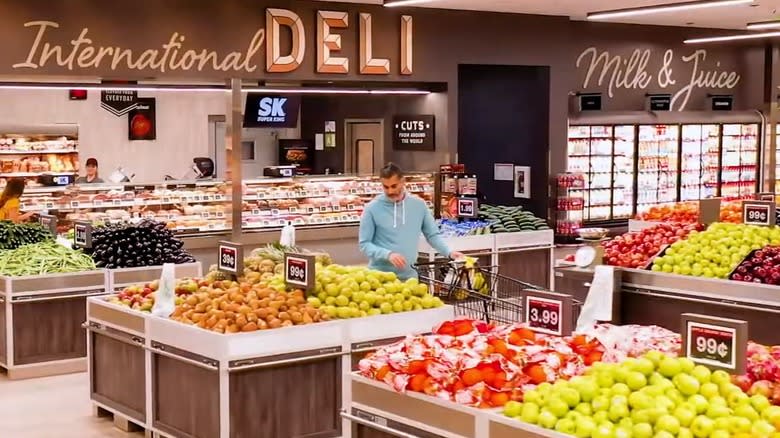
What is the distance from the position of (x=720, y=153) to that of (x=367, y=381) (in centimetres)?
1447

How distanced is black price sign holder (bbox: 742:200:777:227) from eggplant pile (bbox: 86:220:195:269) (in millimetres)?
4640

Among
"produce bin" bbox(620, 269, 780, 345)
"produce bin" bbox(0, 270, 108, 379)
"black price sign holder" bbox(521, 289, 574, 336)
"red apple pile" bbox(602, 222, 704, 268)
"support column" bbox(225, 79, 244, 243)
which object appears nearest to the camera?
"black price sign holder" bbox(521, 289, 574, 336)

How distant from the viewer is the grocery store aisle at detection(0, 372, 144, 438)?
736 centimetres

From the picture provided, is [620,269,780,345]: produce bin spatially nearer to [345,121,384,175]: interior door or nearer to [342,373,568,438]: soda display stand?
[342,373,568,438]: soda display stand

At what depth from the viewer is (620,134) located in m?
16.9

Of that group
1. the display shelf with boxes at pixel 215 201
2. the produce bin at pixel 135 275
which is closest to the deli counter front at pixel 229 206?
the display shelf with boxes at pixel 215 201

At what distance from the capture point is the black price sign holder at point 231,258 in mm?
7434

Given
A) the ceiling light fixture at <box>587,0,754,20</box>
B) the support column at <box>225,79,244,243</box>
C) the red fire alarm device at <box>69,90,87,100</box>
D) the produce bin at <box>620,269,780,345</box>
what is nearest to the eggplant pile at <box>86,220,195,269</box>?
the support column at <box>225,79,244,243</box>

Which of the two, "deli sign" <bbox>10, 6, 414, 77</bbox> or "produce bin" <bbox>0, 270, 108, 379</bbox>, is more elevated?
"deli sign" <bbox>10, 6, 414, 77</bbox>

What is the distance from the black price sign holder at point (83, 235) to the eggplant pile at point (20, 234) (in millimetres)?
448

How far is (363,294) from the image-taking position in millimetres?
6934

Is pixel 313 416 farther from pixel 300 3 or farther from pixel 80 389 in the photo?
pixel 300 3

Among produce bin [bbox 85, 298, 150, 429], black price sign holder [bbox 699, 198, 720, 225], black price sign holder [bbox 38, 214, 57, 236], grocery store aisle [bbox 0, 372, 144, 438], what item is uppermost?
black price sign holder [bbox 699, 198, 720, 225]

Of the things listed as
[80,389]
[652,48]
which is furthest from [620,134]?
[80,389]
